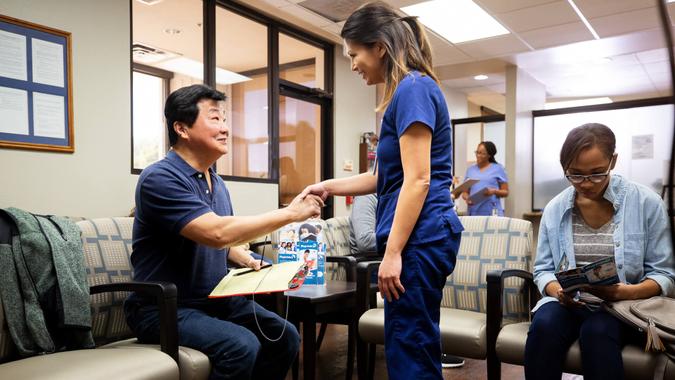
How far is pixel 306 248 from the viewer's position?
2605mm

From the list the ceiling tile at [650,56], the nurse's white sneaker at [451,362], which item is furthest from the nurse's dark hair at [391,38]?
the ceiling tile at [650,56]

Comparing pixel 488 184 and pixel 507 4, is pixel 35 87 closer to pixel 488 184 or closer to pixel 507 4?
pixel 507 4

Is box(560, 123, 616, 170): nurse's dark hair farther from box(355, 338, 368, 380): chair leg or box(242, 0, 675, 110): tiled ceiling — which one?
box(242, 0, 675, 110): tiled ceiling

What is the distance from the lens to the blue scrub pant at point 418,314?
1306 mm

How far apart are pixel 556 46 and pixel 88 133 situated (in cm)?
472

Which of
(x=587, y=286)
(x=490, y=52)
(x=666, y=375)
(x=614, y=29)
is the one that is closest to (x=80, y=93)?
(x=587, y=286)

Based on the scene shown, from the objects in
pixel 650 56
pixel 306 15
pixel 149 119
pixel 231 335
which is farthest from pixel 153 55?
pixel 650 56

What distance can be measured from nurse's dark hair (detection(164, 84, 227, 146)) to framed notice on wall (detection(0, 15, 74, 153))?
1.71 metres

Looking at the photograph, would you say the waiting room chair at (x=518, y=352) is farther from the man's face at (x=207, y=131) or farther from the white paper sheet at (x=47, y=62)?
the white paper sheet at (x=47, y=62)

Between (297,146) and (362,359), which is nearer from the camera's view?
(362,359)

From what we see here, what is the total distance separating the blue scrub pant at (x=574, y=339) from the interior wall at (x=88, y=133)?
2.88 m

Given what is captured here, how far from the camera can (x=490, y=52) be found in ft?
19.2

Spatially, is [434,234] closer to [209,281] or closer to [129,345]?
[209,281]

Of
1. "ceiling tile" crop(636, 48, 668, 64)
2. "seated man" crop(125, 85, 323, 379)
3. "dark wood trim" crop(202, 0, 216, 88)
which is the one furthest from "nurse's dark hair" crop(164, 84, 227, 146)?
"ceiling tile" crop(636, 48, 668, 64)
